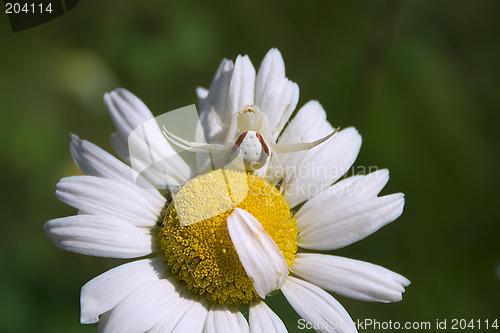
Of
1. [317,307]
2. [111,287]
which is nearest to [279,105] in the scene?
[317,307]

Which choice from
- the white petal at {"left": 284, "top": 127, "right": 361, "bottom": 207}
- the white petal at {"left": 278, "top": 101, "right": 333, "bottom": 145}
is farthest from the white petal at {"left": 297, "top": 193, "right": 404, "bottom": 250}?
the white petal at {"left": 278, "top": 101, "right": 333, "bottom": 145}

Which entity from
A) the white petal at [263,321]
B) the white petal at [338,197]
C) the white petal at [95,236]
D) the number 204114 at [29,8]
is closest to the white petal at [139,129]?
the white petal at [95,236]

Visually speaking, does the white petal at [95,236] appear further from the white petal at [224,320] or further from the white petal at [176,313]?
the white petal at [224,320]

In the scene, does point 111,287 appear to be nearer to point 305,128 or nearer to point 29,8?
point 305,128

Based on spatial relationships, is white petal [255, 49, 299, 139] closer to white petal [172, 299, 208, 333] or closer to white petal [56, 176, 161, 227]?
white petal [56, 176, 161, 227]

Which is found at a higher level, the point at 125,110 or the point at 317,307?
the point at 125,110

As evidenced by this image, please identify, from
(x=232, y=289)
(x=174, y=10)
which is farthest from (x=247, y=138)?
(x=174, y=10)
